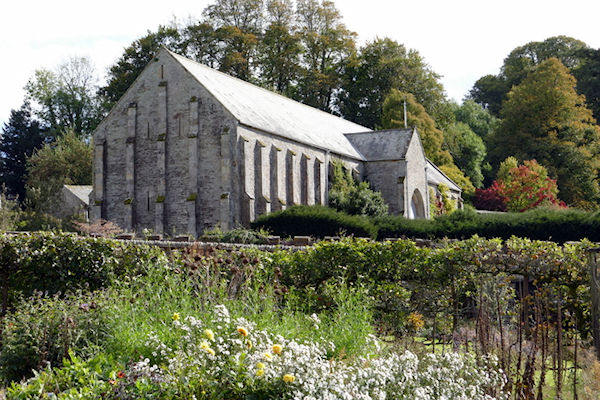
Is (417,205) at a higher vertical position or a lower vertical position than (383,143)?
lower

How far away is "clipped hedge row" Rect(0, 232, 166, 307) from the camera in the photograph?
37.9ft

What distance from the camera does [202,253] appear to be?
11031mm

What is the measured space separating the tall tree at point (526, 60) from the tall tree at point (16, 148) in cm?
4857

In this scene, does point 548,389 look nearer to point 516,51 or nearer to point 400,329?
point 400,329

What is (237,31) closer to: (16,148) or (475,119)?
(16,148)

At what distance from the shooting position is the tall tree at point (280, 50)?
5694 cm

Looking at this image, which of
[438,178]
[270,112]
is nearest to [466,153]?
[438,178]

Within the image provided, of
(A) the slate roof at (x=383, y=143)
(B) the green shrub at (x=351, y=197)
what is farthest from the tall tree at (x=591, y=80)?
(B) the green shrub at (x=351, y=197)

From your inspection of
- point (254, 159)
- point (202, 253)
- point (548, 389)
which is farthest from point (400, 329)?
point (254, 159)

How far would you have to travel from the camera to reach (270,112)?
1380 inches

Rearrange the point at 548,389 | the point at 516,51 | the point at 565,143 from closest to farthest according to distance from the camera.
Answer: the point at 548,389, the point at 565,143, the point at 516,51

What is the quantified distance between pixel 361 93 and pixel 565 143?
19.1 meters

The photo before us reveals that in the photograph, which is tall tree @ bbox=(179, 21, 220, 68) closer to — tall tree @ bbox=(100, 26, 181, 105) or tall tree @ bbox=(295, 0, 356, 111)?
tall tree @ bbox=(100, 26, 181, 105)

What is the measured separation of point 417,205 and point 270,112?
12.5 meters
